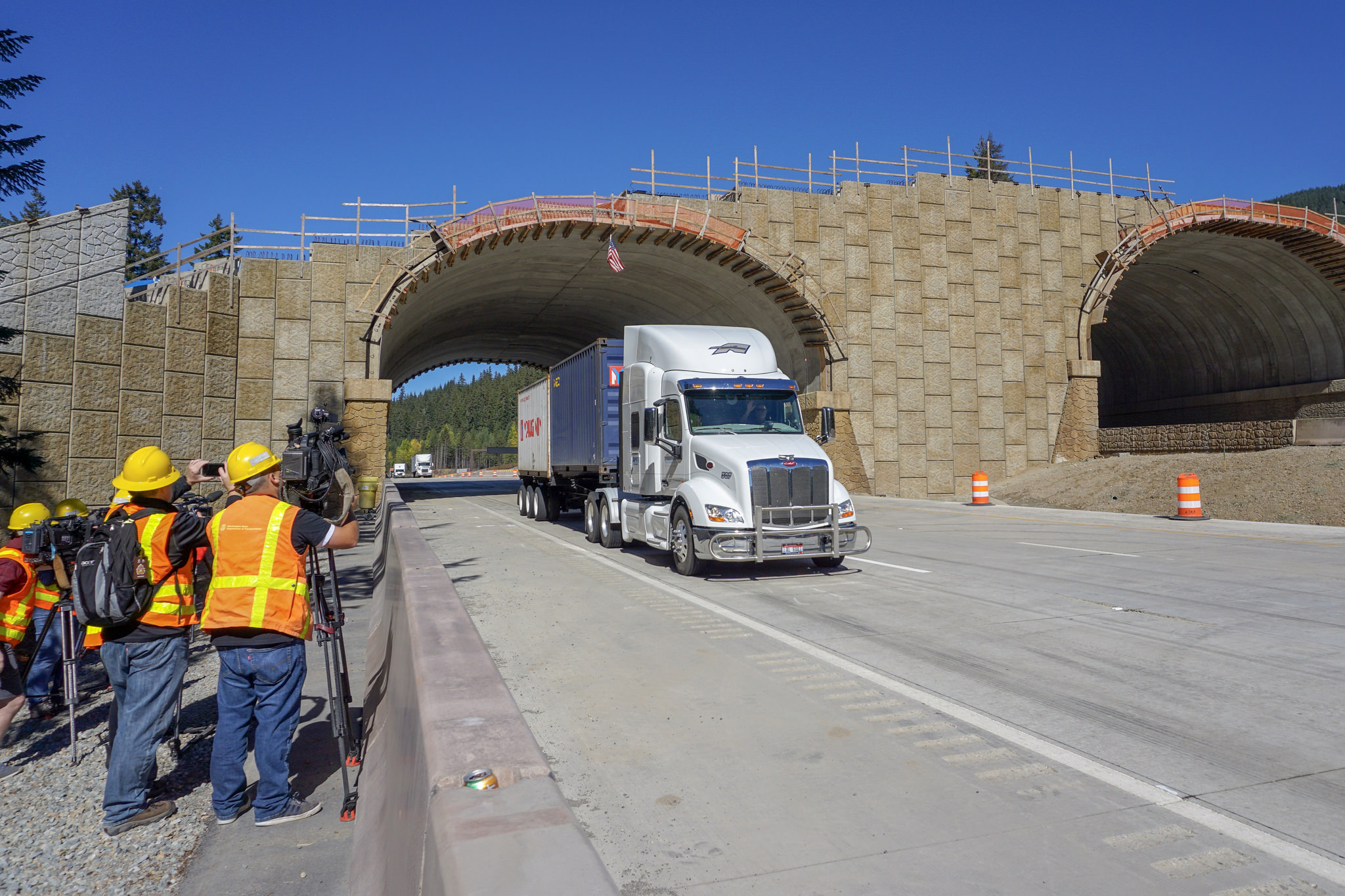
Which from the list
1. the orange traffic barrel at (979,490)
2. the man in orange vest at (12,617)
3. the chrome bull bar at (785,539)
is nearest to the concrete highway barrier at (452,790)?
the man in orange vest at (12,617)

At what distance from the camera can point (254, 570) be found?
4301mm

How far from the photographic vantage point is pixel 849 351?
30.0 m

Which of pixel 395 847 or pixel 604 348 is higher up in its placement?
pixel 604 348

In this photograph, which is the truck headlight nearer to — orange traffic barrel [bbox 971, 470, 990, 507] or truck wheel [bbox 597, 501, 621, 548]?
truck wheel [bbox 597, 501, 621, 548]

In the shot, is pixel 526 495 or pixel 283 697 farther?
pixel 526 495

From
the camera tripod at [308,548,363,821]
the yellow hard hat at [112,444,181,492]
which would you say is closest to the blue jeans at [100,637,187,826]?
the camera tripod at [308,548,363,821]

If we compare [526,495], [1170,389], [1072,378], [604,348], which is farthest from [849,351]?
[1170,389]

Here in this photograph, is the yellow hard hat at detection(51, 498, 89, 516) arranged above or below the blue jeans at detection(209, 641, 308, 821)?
above

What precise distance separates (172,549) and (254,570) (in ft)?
→ 2.15

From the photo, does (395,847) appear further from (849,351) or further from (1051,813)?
(849,351)

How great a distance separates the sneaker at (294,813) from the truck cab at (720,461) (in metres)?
6.76

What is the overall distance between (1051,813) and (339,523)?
3.97 metres

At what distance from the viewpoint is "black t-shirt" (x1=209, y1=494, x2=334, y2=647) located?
4.26m

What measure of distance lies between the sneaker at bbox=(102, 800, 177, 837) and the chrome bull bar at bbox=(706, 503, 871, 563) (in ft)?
23.3
